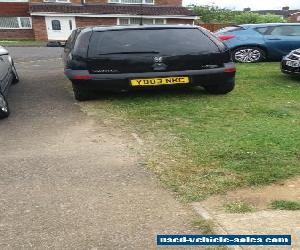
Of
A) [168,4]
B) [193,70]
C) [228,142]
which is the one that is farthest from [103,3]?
[228,142]

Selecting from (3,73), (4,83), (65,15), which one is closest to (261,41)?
(3,73)

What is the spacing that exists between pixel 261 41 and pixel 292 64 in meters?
3.22

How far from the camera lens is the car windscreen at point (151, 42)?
6.78 m

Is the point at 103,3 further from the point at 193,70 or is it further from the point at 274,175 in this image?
the point at 274,175

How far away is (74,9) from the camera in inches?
1219

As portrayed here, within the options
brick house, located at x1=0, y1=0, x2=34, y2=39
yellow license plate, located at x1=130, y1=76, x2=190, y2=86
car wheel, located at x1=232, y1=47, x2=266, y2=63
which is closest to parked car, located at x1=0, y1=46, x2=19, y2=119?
yellow license plate, located at x1=130, y1=76, x2=190, y2=86

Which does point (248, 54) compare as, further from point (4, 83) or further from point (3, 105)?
point (3, 105)

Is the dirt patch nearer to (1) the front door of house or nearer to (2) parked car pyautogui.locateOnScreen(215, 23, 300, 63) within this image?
(2) parked car pyautogui.locateOnScreen(215, 23, 300, 63)

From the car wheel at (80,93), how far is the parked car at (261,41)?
643cm

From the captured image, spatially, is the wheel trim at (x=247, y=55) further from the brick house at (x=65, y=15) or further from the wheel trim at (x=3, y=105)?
the brick house at (x=65, y=15)

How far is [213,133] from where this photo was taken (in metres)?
5.15

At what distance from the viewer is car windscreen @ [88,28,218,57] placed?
678 centimetres

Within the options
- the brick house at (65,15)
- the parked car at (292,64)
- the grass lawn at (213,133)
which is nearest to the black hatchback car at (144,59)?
the grass lawn at (213,133)

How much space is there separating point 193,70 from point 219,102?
79cm
